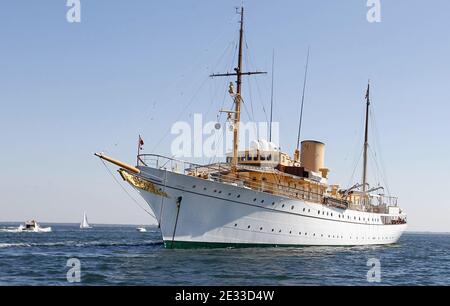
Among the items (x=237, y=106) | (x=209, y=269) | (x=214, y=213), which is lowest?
(x=209, y=269)

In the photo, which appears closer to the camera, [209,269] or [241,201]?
[209,269]

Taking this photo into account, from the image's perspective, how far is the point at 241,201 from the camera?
30.7m

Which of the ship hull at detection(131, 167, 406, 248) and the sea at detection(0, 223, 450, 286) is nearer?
the sea at detection(0, 223, 450, 286)

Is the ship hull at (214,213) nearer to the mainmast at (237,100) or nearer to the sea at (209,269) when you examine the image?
the sea at (209,269)

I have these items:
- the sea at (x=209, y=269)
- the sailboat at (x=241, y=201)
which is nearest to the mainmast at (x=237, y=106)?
the sailboat at (x=241, y=201)

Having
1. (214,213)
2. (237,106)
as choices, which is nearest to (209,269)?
(214,213)

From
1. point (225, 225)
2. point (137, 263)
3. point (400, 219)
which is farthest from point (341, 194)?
point (137, 263)

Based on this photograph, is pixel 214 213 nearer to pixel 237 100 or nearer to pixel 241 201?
pixel 241 201

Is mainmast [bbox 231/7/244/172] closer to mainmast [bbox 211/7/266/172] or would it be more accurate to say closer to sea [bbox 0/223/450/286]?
mainmast [bbox 211/7/266/172]

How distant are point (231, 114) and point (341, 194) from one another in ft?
57.5

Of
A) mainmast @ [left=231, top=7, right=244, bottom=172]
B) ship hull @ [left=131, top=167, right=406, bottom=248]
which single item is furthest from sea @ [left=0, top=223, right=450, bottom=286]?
mainmast @ [left=231, top=7, right=244, bottom=172]

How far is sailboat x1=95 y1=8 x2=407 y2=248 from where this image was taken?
99.7ft

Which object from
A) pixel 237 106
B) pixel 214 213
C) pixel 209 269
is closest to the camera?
pixel 209 269

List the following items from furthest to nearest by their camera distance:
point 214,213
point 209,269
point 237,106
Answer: point 237,106 → point 214,213 → point 209,269
